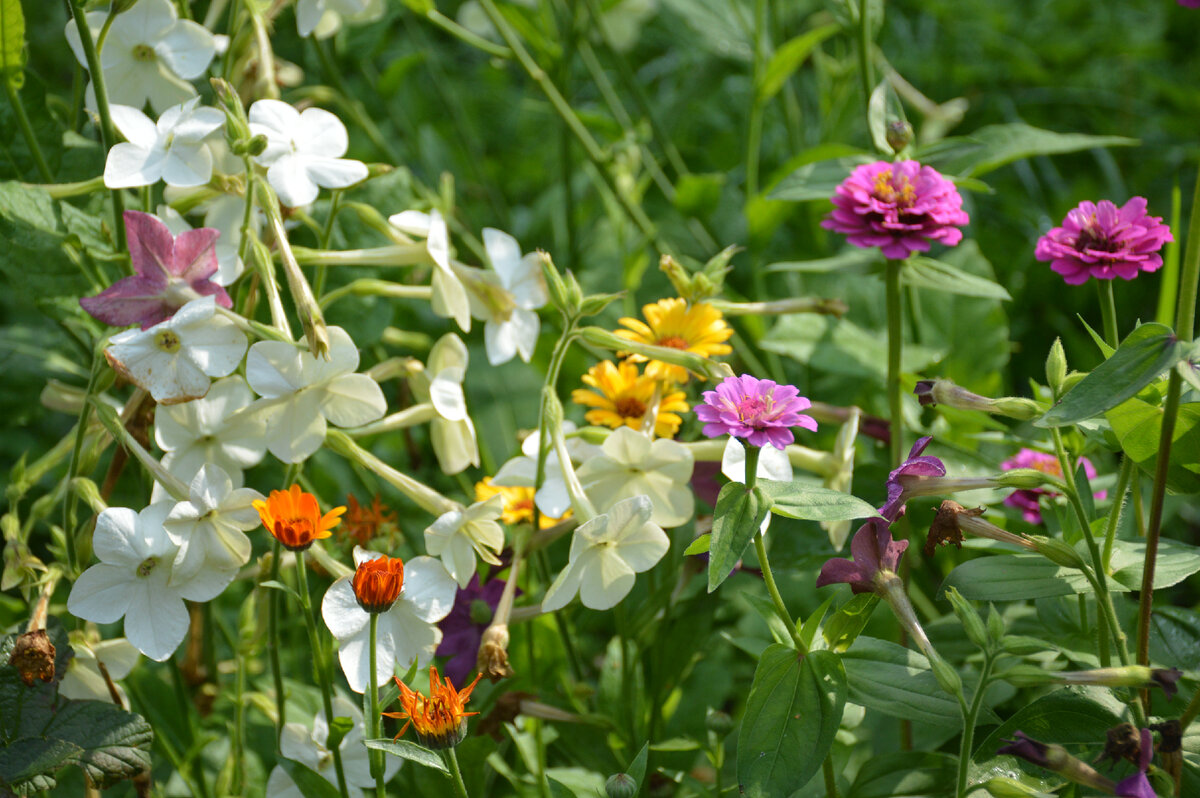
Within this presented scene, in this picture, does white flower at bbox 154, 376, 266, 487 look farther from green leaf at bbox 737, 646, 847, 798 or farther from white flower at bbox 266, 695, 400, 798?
green leaf at bbox 737, 646, 847, 798

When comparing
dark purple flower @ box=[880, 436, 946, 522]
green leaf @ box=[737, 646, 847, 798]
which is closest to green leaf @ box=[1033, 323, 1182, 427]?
dark purple flower @ box=[880, 436, 946, 522]

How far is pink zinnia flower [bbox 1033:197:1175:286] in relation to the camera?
66 centimetres

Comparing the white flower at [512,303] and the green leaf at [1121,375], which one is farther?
the white flower at [512,303]

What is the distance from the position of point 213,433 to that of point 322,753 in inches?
10.1

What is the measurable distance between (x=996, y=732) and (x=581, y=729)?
34 centimetres

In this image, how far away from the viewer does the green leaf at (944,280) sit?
0.79 m

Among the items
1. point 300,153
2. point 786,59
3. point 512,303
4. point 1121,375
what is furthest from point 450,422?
point 786,59

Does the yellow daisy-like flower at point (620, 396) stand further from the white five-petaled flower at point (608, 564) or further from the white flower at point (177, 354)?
the white flower at point (177, 354)

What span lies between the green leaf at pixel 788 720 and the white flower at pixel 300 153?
1.46 feet

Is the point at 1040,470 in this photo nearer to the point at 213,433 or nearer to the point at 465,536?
the point at 465,536

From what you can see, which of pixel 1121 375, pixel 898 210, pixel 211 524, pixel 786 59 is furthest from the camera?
pixel 786 59

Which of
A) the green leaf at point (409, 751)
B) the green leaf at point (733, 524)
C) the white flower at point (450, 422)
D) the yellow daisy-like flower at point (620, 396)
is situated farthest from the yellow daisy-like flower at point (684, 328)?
the green leaf at point (409, 751)

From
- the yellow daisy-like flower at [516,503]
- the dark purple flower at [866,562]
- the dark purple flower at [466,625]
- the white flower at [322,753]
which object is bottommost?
the white flower at [322,753]

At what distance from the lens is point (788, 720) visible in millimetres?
576
